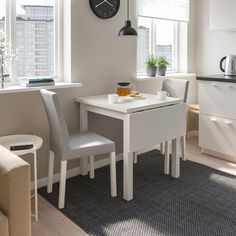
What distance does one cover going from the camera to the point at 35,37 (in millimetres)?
3078

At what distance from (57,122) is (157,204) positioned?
1.04 meters

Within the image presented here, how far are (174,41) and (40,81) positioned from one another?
2210 millimetres

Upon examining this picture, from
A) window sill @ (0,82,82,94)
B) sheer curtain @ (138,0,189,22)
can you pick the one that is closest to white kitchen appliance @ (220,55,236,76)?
sheer curtain @ (138,0,189,22)

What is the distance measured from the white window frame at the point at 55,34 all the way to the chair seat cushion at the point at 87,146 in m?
0.74

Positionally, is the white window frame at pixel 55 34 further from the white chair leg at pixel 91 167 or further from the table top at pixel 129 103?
the white chair leg at pixel 91 167

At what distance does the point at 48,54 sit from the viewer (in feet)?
10.4

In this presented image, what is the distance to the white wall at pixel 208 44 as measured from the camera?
414 cm

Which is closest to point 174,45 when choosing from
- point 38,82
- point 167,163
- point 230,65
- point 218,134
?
point 230,65

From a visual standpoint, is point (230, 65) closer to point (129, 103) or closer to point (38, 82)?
point (129, 103)

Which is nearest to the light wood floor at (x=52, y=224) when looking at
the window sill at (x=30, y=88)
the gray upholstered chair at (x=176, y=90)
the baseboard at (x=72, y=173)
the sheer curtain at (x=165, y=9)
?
the baseboard at (x=72, y=173)

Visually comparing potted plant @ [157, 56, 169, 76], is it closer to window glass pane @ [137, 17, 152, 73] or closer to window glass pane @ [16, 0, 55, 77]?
window glass pane @ [137, 17, 152, 73]

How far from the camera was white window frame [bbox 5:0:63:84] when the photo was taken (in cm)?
287

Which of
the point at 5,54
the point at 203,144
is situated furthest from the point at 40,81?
the point at 203,144

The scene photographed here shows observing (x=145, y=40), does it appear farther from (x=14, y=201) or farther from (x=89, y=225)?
(x=14, y=201)
